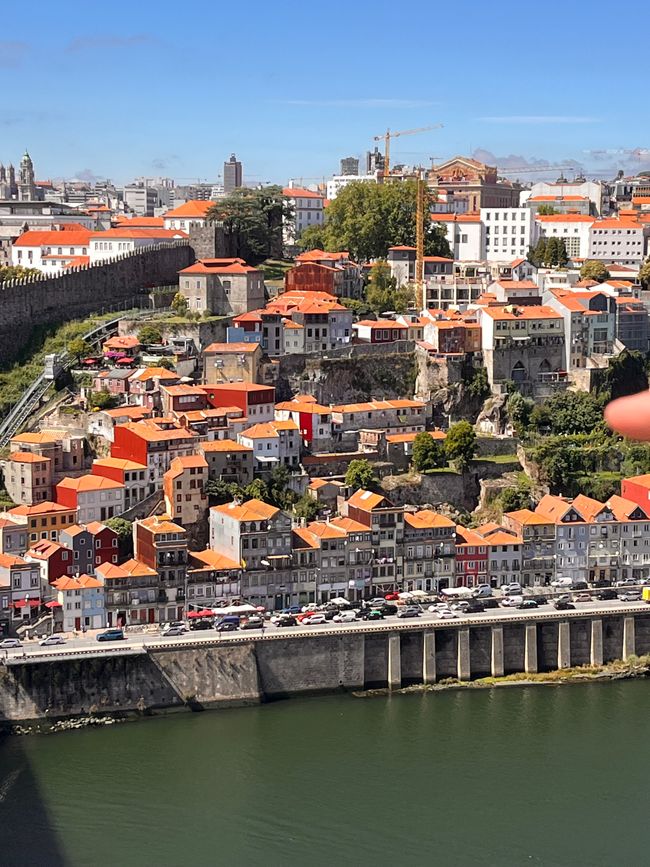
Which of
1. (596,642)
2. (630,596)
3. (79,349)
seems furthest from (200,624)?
(79,349)

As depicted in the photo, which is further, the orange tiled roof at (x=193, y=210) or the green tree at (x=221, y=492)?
the orange tiled roof at (x=193, y=210)

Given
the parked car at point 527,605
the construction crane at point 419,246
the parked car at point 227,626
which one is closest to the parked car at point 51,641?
the parked car at point 227,626

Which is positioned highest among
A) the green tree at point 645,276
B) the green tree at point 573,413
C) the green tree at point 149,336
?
the green tree at point 645,276

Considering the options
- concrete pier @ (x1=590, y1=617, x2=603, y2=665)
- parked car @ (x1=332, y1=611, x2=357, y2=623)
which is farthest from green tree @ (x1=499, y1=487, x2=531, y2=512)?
parked car @ (x1=332, y1=611, x2=357, y2=623)

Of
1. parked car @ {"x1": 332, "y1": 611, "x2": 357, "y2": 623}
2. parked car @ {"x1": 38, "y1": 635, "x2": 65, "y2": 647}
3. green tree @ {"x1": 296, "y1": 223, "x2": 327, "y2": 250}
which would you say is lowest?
parked car @ {"x1": 38, "y1": 635, "x2": 65, "y2": 647}

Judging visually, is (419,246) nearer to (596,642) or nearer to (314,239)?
(314,239)

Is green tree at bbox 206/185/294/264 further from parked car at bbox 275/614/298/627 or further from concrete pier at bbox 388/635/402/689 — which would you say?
concrete pier at bbox 388/635/402/689

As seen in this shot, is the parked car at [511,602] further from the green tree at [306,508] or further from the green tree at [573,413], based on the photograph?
the green tree at [573,413]
